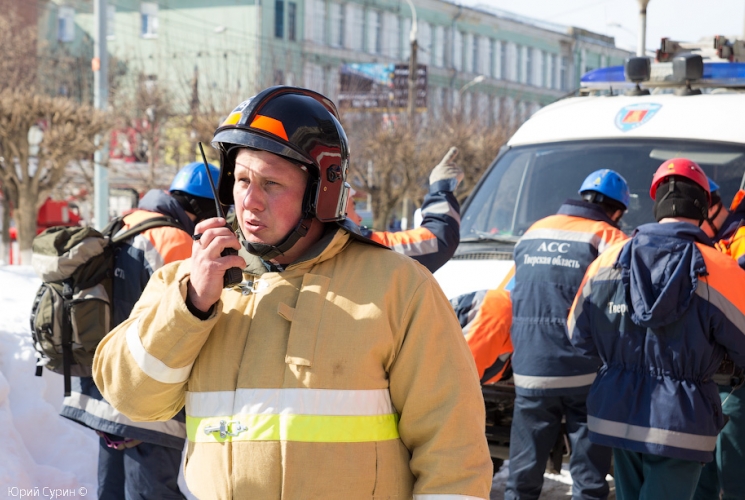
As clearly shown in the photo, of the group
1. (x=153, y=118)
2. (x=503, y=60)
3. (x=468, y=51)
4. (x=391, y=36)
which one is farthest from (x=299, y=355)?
(x=503, y=60)

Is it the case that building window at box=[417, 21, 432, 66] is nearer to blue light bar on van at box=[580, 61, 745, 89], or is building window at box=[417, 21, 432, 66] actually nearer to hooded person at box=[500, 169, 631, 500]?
blue light bar on van at box=[580, 61, 745, 89]

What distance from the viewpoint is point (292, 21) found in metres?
49.7

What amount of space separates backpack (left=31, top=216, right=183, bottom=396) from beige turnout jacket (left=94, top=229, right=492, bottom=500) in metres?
2.18

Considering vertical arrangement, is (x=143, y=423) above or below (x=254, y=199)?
below

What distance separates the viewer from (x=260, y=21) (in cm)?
4781

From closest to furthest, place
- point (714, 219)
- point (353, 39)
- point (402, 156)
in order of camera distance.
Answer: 1. point (714, 219)
2. point (402, 156)
3. point (353, 39)

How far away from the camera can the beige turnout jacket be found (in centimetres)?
233

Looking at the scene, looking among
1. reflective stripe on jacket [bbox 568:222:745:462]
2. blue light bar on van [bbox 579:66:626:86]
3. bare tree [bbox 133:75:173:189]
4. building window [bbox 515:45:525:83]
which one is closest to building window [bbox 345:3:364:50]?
building window [bbox 515:45:525:83]

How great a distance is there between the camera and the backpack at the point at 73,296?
4.55 meters

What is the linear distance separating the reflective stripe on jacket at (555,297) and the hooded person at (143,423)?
1.87 m

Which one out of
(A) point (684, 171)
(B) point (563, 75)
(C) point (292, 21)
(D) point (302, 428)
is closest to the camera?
(D) point (302, 428)

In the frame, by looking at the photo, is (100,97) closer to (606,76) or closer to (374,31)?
(606,76)

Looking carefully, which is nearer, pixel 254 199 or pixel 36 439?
pixel 254 199

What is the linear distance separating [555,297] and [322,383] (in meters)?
3.18
